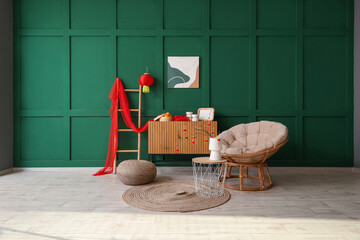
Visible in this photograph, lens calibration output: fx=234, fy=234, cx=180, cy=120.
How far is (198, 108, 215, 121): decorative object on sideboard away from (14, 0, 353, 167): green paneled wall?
0.18 m

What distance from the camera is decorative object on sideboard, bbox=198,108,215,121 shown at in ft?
13.4

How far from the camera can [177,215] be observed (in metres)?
2.28

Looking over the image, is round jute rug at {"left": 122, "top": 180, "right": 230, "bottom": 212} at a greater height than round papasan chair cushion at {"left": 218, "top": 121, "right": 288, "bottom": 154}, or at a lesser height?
lesser

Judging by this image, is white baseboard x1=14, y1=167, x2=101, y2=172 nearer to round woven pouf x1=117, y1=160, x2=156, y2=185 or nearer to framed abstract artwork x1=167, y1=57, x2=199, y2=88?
round woven pouf x1=117, y1=160, x2=156, y2=185

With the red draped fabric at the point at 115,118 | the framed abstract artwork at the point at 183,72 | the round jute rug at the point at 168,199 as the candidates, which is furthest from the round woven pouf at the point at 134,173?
the framed abstract artwork at the point at 183,72

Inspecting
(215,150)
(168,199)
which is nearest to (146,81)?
(215,150)

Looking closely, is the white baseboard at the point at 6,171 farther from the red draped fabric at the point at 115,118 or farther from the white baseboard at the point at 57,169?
the red draped fabric at the point at 115,118

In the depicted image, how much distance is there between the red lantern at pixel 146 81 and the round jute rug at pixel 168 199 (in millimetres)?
1710

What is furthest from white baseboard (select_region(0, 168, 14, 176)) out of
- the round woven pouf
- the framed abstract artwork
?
the framed abstract artwork

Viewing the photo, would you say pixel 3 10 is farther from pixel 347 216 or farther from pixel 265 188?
pixel 347 216

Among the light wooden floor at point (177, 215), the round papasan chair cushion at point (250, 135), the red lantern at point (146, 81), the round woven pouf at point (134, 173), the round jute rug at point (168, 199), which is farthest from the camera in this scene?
the red lantern at point (146, 81)

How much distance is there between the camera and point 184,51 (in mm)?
4355

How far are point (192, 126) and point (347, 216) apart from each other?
2.27 metres

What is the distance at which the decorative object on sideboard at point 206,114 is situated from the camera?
161 inches
